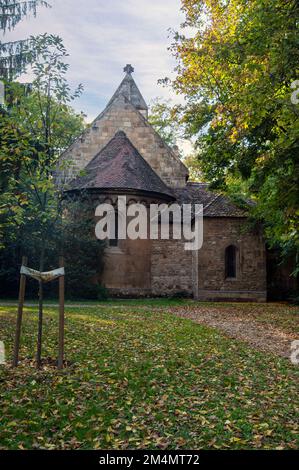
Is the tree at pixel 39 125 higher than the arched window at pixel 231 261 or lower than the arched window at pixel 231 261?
higher

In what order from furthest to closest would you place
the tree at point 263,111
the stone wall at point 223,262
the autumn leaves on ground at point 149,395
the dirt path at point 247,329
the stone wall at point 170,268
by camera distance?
the stone wall at point 170,268
the stone wall at point 223,262
the dirt path at point 247,329
the tree at point 263,111
the autumn leaves on ground at point 149,395

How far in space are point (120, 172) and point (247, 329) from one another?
37.5ft

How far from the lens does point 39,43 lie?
7.45m

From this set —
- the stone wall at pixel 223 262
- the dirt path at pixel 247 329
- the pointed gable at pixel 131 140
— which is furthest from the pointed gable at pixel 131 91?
the dirt path at pixel 247 329

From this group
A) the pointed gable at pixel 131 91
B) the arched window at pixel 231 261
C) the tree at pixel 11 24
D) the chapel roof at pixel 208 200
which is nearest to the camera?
the tree at pixel 11 24

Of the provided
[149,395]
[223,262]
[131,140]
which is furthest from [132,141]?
[149,395]

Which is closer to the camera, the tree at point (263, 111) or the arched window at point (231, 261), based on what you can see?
the tree at point (263, 111)

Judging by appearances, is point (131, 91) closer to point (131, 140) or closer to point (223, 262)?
point (131, 140)

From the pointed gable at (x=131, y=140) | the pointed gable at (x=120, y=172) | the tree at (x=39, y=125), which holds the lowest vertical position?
the tree at (x=39, y=125)

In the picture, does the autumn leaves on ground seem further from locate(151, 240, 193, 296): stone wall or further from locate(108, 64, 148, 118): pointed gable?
locate(108, 64, 148, 118): pointed gable

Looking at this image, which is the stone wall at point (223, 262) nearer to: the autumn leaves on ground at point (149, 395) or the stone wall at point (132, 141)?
the stone wall at point (132, 141)

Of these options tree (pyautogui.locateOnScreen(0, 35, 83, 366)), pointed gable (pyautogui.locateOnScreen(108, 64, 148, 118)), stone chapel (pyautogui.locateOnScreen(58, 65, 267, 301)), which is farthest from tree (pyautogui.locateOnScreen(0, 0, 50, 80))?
pointed gable (pyautogui.locateOnScreen(108, 64, 148, 118))

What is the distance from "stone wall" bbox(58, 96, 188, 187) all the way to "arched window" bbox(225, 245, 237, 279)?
4984mm

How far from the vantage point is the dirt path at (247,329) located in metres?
10.2
